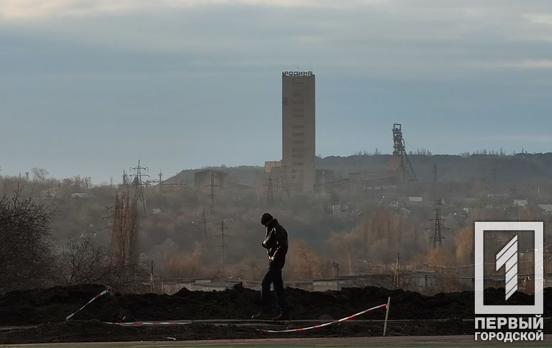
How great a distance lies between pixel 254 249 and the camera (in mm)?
93750

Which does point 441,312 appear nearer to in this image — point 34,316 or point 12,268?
point 34,316

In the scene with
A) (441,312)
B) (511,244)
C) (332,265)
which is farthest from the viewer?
(332,265)

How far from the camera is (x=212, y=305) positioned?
25.2 m

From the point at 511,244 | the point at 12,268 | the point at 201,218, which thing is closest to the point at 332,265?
the point at 201,218

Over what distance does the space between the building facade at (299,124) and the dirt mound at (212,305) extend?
16101 centimetres

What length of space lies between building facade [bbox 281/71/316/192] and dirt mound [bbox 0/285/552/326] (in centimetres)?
16101

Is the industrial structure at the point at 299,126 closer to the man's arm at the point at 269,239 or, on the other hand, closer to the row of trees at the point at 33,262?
the row of trees at the point at 33,262

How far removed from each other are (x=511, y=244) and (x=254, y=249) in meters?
65.6

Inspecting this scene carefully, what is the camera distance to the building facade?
632ft

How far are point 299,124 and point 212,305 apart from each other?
171m

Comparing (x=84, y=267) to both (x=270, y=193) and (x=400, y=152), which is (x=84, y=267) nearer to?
(x=270, y=193)

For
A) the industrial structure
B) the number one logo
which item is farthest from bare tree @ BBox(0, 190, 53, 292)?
the industrial structure

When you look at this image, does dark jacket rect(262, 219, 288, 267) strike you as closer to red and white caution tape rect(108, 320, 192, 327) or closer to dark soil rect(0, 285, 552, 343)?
dark soil rect(0, 285, 552, 343)

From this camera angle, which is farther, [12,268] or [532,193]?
[532,193]
